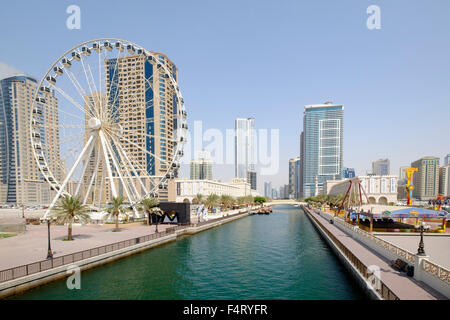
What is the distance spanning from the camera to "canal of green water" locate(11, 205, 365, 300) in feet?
63.5

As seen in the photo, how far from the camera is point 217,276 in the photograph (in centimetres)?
2386

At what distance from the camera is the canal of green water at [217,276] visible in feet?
63.5

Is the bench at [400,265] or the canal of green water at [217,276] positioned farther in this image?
the canal of green water at [217,276]

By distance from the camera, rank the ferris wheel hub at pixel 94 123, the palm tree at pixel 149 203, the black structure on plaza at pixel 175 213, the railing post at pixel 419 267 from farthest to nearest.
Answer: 1. the black structure on plaza at pixel 175 213
2. the palm tree at pixel 149 203
3. the ferris wheel hub at pixel 94 123
4. the railing post at pixel 419 267

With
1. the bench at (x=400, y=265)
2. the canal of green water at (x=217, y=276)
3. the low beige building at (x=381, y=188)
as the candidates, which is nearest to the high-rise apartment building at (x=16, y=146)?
the canal of green water at (x=217, y=276)

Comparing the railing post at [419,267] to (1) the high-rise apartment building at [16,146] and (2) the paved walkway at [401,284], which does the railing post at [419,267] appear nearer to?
(2) the paved walkway at [401,284]

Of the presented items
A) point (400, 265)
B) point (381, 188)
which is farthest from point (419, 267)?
point (381, 188)

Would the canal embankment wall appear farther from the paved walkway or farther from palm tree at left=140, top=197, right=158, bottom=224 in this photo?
palm tree at left=140, top=197, right=158, bottom=224

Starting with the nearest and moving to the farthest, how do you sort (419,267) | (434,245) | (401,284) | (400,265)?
1. (401,284)
2. (419,267)
3. (400,265)
4. (434,245)

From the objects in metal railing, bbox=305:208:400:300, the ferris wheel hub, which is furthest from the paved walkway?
the ferris wheel hub

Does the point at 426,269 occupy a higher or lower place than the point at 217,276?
higher

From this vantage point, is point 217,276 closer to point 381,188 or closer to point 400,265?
point 400,265
